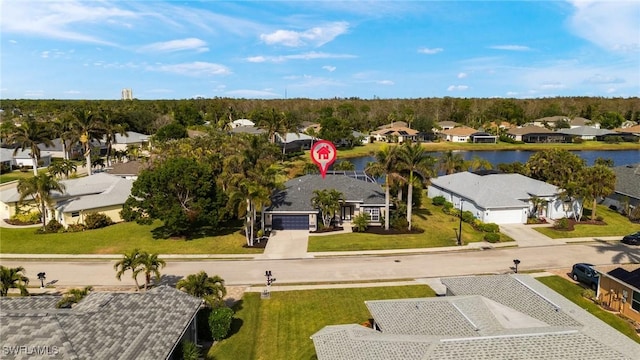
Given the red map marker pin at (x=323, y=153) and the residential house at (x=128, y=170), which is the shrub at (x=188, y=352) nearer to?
the red map marker pin at (x=323, y=153)

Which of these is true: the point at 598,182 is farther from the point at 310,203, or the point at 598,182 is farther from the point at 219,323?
the point at 219,323

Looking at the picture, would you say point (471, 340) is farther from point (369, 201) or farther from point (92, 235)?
point (92, 235)

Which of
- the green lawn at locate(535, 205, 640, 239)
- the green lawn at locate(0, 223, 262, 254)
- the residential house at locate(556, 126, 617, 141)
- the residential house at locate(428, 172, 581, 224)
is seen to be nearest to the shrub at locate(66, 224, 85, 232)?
the green lawn at locate(0, 223, 262, 254)

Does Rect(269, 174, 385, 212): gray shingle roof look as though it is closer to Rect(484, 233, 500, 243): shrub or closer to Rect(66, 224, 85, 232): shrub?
Rect(484, 233, 500, 243): shrub

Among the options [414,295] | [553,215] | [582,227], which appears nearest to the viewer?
[414,295]

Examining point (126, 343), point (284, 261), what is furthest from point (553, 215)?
point (126, 343)

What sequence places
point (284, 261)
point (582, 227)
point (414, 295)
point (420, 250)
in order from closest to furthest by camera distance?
point (414, 295) → point (284, 261) → point (420, 250) → point (582, 227)

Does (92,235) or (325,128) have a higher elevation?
(325,128)
